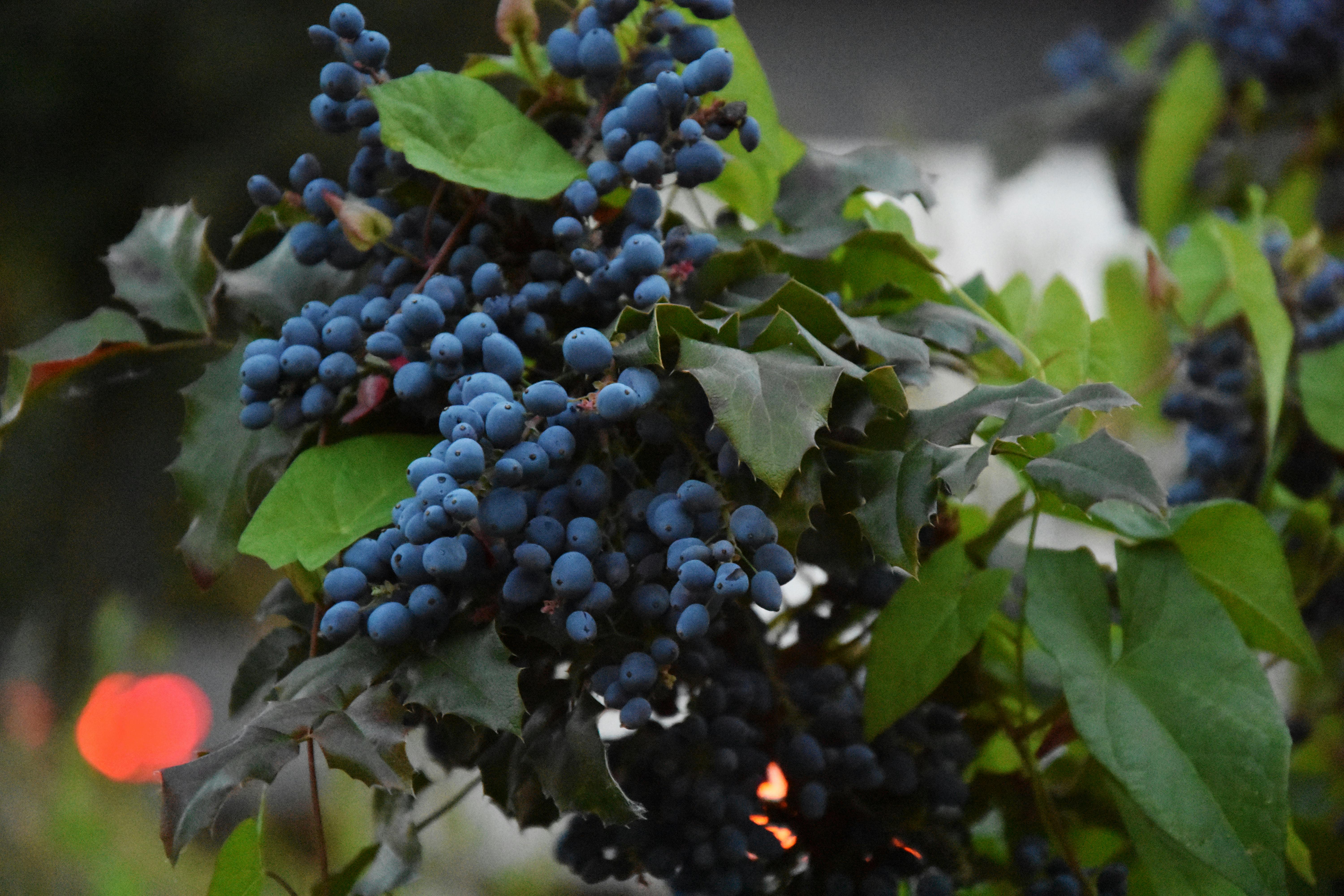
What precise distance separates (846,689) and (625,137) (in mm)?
203

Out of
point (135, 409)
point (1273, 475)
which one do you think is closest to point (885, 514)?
point (1273, 475)

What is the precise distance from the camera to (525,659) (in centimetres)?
29

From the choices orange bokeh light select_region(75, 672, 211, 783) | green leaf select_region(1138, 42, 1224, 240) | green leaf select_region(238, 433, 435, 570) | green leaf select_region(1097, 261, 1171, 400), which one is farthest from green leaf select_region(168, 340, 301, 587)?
orange bokeh light select_region(75, 672, 211, 783)

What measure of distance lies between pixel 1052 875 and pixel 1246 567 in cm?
14

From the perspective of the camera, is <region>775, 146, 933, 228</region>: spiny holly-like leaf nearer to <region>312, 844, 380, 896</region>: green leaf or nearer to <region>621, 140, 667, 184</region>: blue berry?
<region>621, 140, 667, 184</region>: blue berry

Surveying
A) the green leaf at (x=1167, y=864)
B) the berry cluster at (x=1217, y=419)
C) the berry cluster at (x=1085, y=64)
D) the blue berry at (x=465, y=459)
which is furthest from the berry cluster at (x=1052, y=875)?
the berry cluster at (x=1085, y=64)

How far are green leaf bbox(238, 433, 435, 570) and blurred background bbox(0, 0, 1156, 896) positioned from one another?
120 cm

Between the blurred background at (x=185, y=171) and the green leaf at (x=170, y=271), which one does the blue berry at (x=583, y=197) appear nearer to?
the green leaf at (x=170, y=271)

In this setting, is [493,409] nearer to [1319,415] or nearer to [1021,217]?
[1319,415]

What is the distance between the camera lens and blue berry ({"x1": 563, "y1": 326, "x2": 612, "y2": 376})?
26cm

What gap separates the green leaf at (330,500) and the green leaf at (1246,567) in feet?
0.82

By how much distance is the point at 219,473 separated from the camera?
318 mm

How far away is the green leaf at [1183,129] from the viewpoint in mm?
755

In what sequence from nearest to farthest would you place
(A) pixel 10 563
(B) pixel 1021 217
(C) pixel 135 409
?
(B) pixel 1021 217, (A) pixel 10 563, (C) pixel 135 409
